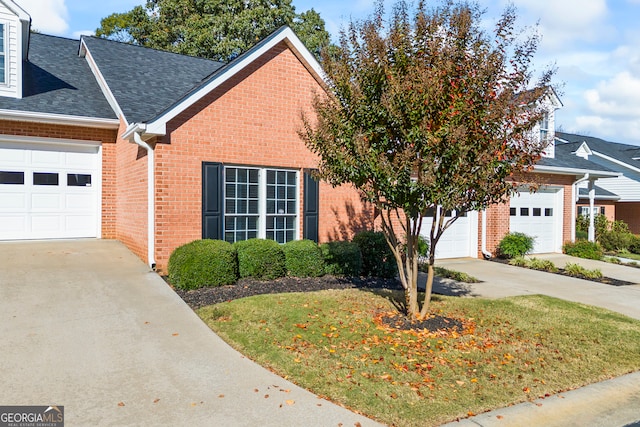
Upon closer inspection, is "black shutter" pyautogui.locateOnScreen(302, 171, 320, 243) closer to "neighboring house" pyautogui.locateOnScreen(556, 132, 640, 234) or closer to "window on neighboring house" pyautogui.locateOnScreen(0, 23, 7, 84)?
"window on neighboring house" pyautogui.locateOnScreen(0, 23, 7, 84)

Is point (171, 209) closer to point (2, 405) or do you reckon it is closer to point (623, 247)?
point (2, 405)

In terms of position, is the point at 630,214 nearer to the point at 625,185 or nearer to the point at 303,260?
the point at 625,185

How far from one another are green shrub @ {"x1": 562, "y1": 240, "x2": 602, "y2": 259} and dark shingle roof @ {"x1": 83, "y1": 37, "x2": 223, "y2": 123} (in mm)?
13844

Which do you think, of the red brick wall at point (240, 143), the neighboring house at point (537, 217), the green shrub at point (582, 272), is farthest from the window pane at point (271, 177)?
the green shrub at point (582, 272)

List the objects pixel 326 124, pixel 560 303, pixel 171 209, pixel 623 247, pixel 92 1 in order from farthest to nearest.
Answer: pixel 623 247
pixel 92 1
pixel 171 209
pixel 560 303
pixel 326 124

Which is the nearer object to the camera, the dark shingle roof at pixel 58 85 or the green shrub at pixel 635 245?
the dark shingle roof at pixel 58 85

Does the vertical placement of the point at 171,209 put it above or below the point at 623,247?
above

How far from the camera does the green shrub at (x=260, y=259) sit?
9008 mm

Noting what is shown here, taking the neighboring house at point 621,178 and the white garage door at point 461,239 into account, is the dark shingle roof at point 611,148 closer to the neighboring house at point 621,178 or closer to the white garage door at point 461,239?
the neighboring house at point 621,178

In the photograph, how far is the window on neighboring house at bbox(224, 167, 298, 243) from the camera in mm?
10000

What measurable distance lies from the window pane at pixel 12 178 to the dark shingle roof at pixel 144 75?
2.88 meters

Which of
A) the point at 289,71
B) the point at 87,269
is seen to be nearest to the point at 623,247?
the point at 289,71

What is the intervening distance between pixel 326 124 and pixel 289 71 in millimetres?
5006

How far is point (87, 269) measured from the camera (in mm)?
8484
